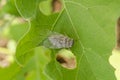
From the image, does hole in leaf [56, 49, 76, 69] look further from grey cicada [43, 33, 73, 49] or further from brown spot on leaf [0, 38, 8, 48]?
brown spot on leaf [0, 38, 8, 48]

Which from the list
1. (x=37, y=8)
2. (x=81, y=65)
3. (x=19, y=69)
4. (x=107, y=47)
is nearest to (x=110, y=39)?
(x=107, y=47)

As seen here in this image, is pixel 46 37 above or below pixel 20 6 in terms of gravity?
below

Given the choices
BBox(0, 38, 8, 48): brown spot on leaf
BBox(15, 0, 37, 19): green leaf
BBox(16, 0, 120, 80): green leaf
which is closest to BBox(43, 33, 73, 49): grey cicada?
BBox(16, 0, 120, 80): green leaf

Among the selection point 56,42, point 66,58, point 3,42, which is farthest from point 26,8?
point 3,42

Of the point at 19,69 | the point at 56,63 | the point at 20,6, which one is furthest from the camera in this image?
the point at 19,69

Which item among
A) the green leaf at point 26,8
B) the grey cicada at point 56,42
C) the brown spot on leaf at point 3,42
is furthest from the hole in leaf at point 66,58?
the brown spot on leaf at point 3,42

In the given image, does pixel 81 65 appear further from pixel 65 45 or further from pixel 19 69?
pixel 19 69

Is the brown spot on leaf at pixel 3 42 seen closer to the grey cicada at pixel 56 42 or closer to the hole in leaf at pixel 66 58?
the hole in leaf at pixel 66 58
